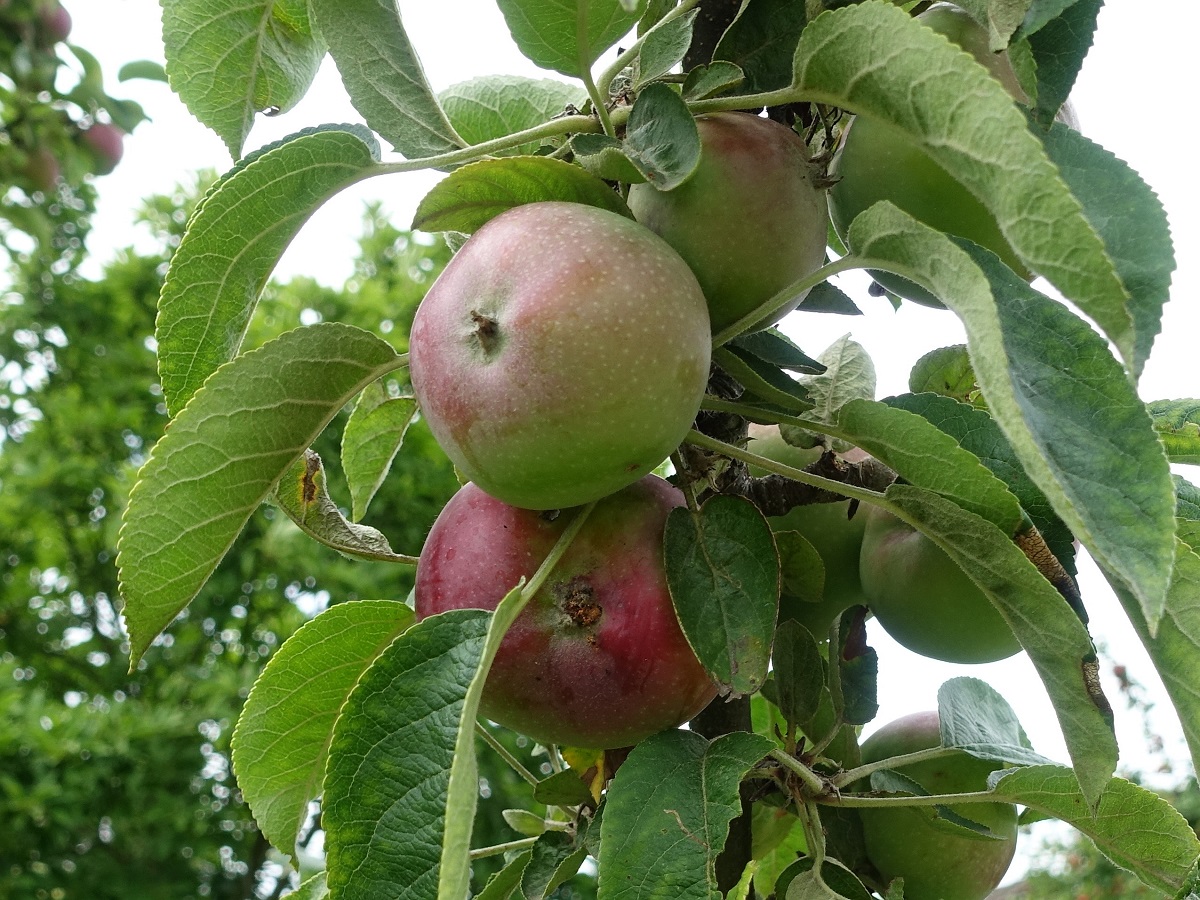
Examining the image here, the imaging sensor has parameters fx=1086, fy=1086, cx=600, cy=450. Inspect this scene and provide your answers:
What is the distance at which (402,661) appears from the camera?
0.49 m

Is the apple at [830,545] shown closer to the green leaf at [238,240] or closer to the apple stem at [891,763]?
the apple stem at [891,763]

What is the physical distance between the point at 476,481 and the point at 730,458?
0.58 ft

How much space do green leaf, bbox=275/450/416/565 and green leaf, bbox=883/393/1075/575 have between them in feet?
1.08

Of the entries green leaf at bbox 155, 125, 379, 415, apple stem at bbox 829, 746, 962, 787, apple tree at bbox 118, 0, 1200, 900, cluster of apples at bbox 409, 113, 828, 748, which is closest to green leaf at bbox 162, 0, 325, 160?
apple tree at bbox 118, 0, 1200, 900

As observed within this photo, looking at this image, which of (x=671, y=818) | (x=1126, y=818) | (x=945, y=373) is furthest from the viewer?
(x=945, y=373)

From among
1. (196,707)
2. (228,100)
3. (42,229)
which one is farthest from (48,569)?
(228,100)

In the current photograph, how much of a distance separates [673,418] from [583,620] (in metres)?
0.12

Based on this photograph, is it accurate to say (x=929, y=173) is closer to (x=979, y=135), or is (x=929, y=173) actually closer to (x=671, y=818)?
(x=979, y=135)

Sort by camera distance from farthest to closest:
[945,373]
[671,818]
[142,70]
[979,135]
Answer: [142,70]
[945,373]
[671,818]
[979,135]

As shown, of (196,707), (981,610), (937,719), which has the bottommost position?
(196,707)

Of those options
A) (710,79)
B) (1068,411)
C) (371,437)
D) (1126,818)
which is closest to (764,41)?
(710,79)

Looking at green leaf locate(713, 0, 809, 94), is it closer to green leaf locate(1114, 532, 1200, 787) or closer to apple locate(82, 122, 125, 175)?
green leaf locate(1114, 532, 1200, 787)

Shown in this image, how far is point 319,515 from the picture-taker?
709 millimetres

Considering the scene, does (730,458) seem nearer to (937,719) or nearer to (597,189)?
(597,189)
